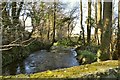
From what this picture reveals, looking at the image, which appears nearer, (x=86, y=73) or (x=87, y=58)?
(x=86, y=73)

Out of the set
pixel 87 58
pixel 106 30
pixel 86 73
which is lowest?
pixel 87 58

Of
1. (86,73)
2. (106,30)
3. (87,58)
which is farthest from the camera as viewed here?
(87,58)

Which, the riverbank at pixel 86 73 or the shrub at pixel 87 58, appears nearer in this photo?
the riverbank at pixel 86 73

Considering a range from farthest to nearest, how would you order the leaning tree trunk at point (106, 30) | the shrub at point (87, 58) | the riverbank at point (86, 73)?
1. the shrub at point (87, 58)
2. the leaning tree trunk at point (106, 30)
3. the riverbank at point (86, 73)

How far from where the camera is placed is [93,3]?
15109 mm

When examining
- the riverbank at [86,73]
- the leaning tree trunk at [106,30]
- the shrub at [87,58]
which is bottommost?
the shrub at [87,58]

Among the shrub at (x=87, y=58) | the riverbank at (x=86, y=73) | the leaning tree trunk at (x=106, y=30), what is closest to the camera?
the riverbank at (x=86, y=73)

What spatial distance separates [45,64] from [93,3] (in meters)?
6.88

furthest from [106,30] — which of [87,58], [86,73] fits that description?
[87,58]

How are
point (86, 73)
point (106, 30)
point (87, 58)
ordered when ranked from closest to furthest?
point (86, 73) → point (106, 30) → point (87, 58)

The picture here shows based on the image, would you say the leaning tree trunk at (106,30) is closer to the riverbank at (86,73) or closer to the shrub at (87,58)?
the riverbank at (86,73)

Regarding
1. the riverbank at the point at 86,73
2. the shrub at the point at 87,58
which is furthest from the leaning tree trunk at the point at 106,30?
the shrub at the point at 87,58

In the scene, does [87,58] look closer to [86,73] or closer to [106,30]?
[106,30]

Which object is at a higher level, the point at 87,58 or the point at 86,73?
the point at 86,73
